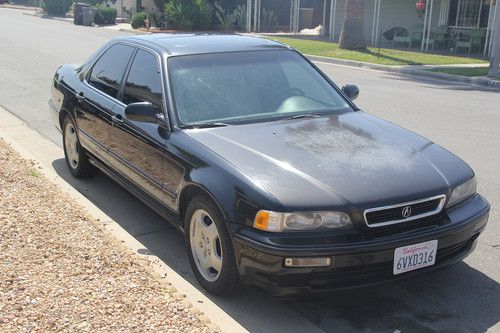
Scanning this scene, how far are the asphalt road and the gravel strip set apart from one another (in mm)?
425

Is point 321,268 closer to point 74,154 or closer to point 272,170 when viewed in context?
point 272,170

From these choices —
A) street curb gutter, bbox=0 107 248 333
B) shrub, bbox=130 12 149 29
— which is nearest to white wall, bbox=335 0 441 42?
shrub, bbox=130 12 149 29

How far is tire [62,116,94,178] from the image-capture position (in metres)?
6.48

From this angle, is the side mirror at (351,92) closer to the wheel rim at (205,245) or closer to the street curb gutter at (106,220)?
the wheel rim at (205,245)

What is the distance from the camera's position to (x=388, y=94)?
13367 millimetres

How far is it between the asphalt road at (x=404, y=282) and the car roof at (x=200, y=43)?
1559 millimetres

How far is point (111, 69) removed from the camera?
19.3 feet

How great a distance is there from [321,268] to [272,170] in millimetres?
703

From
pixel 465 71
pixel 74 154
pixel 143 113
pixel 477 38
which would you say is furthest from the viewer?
pixel 477 38

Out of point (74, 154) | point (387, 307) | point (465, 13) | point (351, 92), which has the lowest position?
point (387, 307)

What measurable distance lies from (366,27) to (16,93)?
2143 cm

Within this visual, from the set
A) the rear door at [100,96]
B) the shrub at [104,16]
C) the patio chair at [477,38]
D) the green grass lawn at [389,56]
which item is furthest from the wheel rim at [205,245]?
the shrub at [104,16]

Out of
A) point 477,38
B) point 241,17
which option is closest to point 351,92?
point 477,38

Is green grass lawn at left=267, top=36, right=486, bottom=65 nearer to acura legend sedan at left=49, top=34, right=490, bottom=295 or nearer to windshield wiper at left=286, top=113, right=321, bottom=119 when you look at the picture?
acura legend sedan at left=49, top=34, right=490, bottom=295
